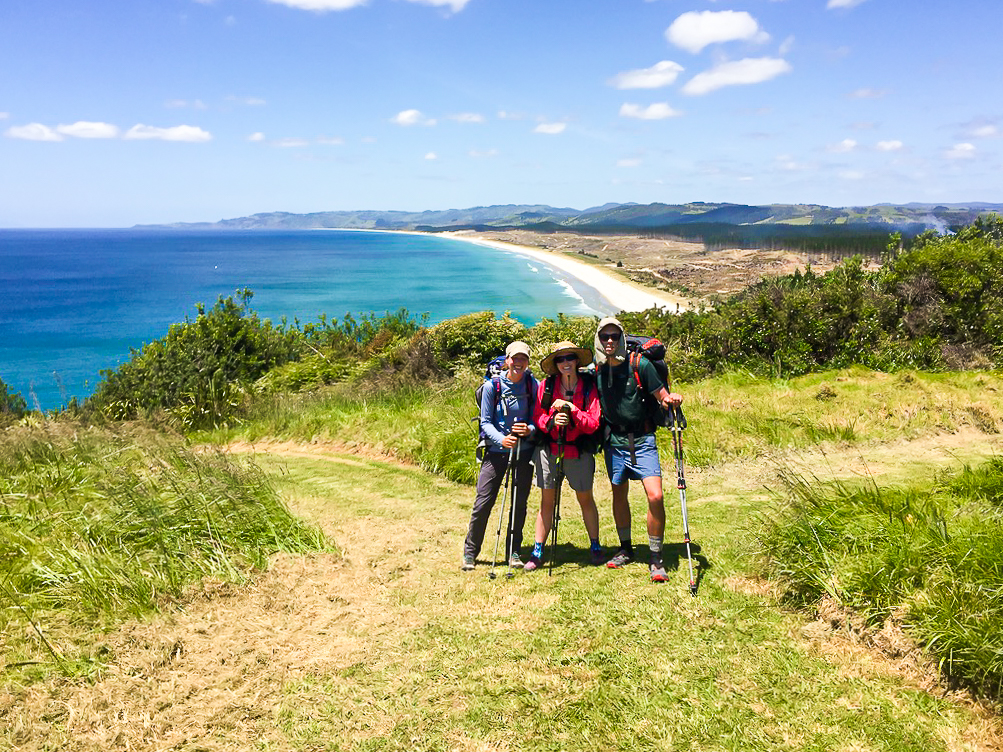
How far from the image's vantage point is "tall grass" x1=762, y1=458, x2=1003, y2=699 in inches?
149

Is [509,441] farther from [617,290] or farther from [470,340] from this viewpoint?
[617,290]

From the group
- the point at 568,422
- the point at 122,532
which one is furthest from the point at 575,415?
the point at 122,532

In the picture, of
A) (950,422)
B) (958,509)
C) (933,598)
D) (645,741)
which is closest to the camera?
(645,741)

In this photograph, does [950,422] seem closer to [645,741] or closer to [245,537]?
[645,741]

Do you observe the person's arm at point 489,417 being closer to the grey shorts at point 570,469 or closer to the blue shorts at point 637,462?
the grey shorts at point 570,469

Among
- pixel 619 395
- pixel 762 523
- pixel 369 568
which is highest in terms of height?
pixel 619 395

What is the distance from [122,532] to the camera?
5.55 meters

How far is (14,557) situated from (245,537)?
1.72m

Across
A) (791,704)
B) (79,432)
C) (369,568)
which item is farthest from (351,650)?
(79,432)

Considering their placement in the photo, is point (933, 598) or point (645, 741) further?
point (933, 598)

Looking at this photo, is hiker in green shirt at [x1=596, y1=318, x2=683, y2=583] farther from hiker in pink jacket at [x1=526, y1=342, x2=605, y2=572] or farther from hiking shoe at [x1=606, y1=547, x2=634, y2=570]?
hiking shoe at [x1=606, y1=547, x2=634, y2=570]

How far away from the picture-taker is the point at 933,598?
4090 mm

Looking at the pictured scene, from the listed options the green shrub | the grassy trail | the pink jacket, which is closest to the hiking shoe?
the grassy trail

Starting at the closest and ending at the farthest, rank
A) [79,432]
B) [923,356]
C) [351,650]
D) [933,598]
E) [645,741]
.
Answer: [645,741], [933,598], [351,650], [79,432], [923,356]
